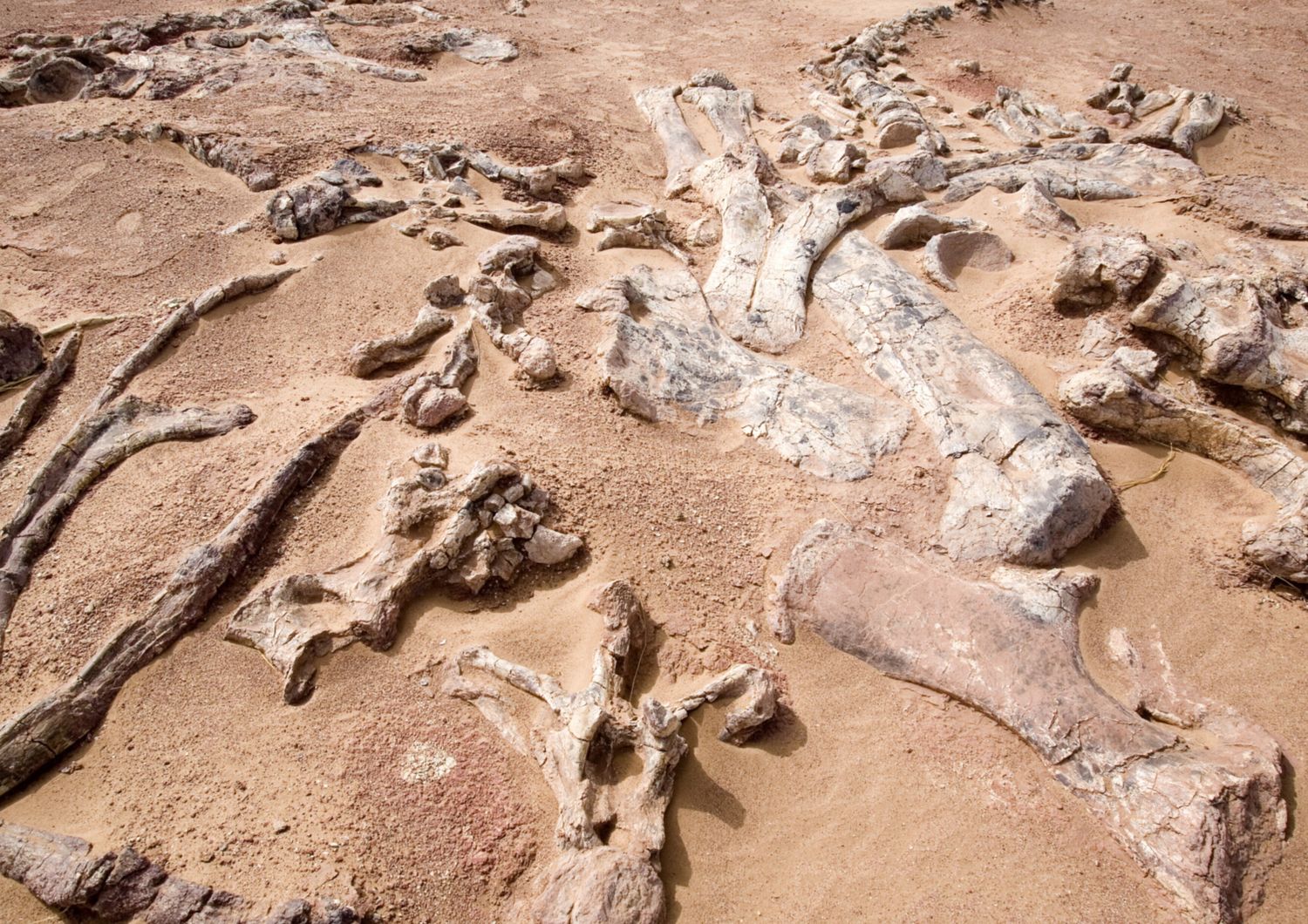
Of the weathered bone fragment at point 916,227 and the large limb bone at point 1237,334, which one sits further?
the weathered bone fragment at point 916,227

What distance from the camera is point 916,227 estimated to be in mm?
5133

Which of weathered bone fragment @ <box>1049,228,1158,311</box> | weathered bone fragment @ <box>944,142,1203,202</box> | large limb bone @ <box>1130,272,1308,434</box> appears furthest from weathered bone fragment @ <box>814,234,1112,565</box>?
weathered bone fragment @ <box>944,142,1203,202</box>

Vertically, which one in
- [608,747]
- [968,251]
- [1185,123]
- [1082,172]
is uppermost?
[1185,123]

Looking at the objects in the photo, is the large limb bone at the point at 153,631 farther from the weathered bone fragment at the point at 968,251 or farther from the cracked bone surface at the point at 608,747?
the weathered bone fragment at the point at 968,251

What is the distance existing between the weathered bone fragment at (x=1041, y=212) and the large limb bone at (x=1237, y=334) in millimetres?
1220

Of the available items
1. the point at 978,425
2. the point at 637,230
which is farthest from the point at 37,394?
the point at 978,425

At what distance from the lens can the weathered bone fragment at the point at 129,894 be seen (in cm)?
202

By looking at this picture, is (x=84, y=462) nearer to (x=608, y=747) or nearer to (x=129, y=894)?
(x=129, y=894)

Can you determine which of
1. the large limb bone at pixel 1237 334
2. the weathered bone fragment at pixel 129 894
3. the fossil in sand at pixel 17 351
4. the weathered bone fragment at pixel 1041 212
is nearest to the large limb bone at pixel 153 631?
the weathered bone fragment at pixel 129 894

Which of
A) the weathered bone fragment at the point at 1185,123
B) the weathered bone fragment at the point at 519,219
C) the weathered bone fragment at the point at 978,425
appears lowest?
the weathered bone fragment at the point at 519,219

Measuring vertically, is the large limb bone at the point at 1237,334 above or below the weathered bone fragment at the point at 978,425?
above

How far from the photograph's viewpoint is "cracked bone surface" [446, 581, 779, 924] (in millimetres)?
2090

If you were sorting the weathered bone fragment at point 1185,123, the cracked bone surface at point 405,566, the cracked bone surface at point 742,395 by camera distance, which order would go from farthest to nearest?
the weathered bone fragment at point 1185,123 < the cracked bone surface at point 742,395 < the cracked bone surface at point 405,566

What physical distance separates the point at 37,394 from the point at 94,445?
79 centimetres
